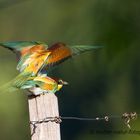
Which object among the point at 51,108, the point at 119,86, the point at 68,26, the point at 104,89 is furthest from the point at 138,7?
the point at 104,89

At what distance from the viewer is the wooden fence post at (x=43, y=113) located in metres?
2.38

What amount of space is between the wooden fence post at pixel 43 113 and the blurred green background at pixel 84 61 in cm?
13

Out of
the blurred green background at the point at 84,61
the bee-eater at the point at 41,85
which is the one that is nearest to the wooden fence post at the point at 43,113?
the bee-eater at the point at 41,85

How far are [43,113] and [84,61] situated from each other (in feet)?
0.65

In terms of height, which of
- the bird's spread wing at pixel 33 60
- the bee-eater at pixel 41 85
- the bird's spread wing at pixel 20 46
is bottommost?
the bee-eater at pixel 41 85

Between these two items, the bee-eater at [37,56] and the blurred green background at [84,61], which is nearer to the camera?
the blurred green background at [84,61]

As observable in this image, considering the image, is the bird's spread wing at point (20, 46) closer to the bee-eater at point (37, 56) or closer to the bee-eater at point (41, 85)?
the bee-eater at point (37, 56)

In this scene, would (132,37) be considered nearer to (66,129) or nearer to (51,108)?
(51,108)

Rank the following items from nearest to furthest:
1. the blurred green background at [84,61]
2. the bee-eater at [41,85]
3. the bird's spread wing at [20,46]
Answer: the blurred green background at [84,61] → the bee-eater at [41,85] → the bird's spread wing at [20,46]

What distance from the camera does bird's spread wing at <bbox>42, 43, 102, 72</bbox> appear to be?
239cm

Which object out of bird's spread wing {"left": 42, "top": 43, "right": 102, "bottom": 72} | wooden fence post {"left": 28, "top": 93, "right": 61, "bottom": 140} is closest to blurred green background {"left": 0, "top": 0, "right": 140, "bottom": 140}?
bird's spread wing {"left": 42, "top": 43, "right": 102, "bottom": 72}

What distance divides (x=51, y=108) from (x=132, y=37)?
41cm

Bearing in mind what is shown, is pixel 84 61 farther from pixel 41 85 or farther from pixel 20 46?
pixel 20 46

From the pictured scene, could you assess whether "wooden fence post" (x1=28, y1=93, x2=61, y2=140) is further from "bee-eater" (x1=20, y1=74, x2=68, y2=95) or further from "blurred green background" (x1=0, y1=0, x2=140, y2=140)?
"blurred green background" (x1=0, y1=0, x2=140, y2=140)
